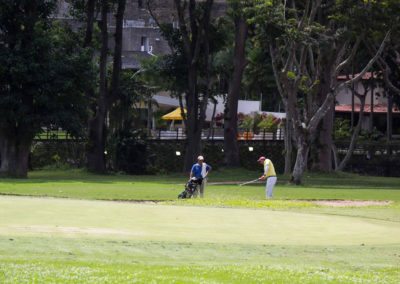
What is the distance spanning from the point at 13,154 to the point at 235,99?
654 inches

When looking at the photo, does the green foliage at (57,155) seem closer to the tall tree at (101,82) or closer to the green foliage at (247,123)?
the tall tree at (101,82)

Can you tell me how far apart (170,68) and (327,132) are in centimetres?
1046

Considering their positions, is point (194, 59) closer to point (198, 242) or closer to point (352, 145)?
point (352, 145)

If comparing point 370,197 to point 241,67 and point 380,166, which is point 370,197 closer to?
point 241,67

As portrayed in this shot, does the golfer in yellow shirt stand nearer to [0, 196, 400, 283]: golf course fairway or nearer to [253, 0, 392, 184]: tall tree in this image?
[0, 196, 400, 283]: golf course fairway

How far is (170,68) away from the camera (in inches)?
2377

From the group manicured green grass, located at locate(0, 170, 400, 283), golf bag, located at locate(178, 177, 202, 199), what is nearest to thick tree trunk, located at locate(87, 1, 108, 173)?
golf bag, located at locate(178, 177, 202, 199)

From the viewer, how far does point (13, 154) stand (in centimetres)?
5106

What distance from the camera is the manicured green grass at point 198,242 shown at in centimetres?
1407

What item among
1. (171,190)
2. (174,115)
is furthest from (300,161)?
(174,115)

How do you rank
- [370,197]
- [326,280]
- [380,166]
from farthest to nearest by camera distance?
[380,166]
[370,197]
[326,280]

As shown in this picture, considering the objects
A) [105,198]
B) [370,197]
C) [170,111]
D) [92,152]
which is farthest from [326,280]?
[170,111]

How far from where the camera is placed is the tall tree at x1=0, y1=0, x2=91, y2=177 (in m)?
49.0

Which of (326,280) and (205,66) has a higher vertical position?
(205,66)
